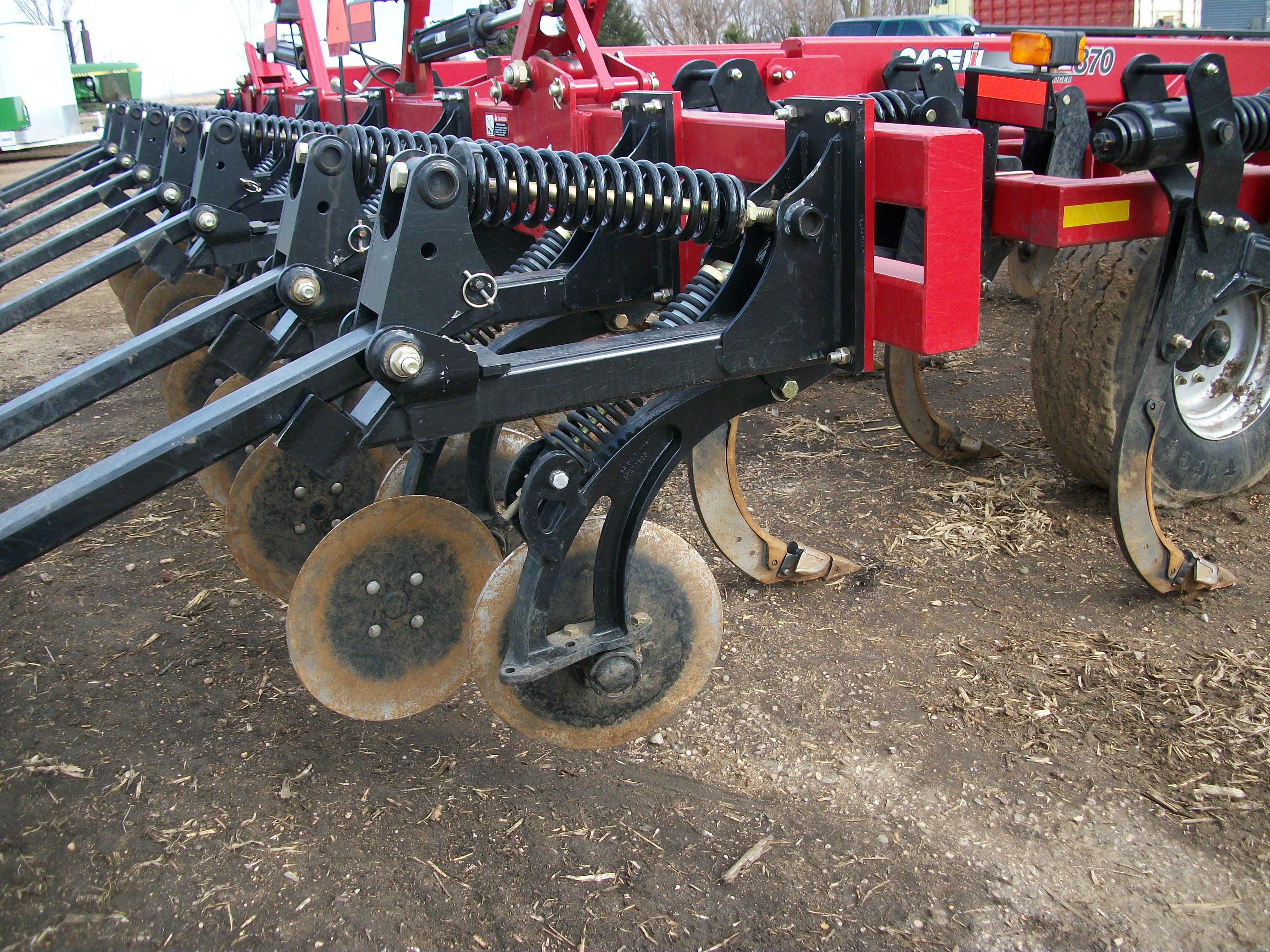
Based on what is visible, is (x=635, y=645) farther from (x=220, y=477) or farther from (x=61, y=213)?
(x=61, y=213)

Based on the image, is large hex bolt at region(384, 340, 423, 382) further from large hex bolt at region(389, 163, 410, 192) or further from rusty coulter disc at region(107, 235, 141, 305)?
rusty coulter disc at region(107, 235, 141, 305)

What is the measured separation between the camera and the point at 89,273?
10.8ft

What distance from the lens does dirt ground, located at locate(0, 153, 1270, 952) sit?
1902 mm

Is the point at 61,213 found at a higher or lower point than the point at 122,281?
higher

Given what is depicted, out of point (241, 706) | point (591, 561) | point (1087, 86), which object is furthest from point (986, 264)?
point (241, 706)

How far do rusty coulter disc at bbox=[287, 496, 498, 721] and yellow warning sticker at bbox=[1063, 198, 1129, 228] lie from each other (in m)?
1.51

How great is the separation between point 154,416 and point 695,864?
405 centimetres

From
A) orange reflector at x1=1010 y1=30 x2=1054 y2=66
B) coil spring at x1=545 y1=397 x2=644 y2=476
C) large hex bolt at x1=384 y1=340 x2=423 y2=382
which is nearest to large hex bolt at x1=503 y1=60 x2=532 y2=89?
orange reflector at x1=1010 y1=30 x2=1054 y2=66

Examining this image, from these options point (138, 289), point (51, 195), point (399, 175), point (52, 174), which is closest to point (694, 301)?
point (399, 175)

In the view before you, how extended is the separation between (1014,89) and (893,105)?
32cm

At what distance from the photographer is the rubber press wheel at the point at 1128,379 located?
124 inches

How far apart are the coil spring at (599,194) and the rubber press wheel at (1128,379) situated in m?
1.71

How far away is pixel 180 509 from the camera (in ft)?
12.9

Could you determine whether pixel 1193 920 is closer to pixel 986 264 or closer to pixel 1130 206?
pixel 1130 206
